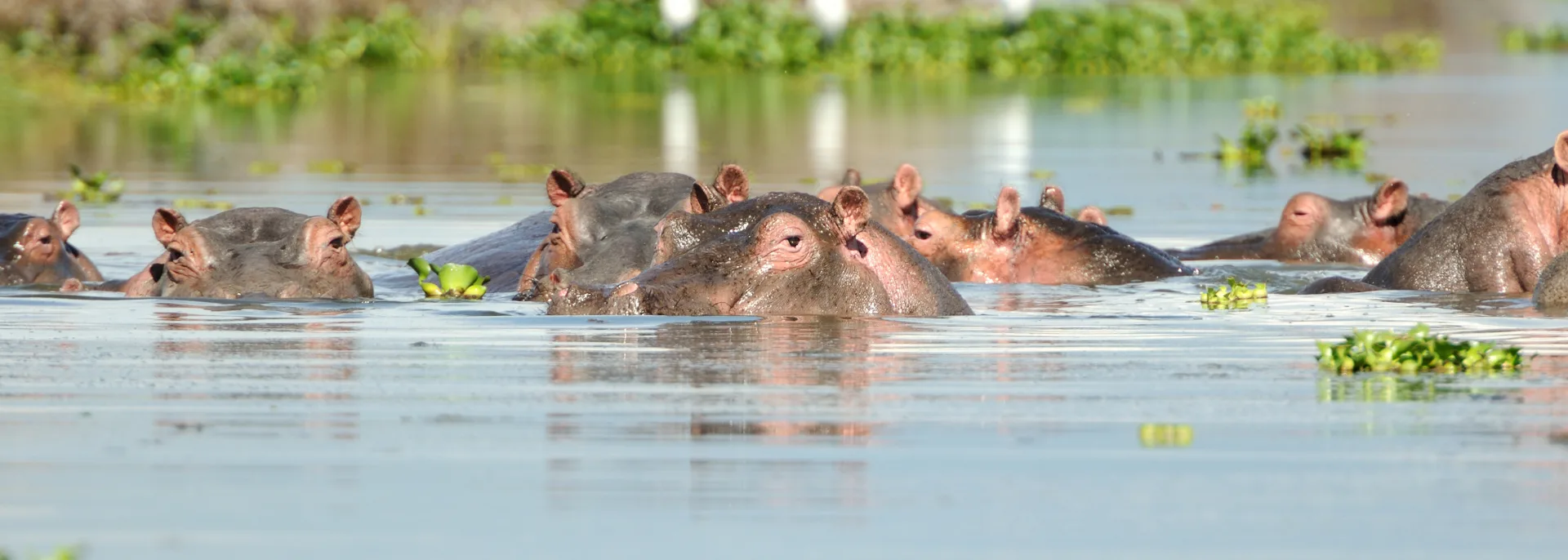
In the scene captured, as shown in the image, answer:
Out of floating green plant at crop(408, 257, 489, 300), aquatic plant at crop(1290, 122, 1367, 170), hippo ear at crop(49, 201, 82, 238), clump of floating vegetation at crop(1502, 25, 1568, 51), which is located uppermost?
clump of floating vegetation at crop(1502, 25, 1568, 51)

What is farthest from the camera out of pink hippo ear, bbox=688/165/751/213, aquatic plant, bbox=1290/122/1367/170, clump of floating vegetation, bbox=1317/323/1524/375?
aquatic plant, bbox=1290/122/1367/170

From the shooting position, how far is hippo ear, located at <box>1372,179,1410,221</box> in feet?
36.1

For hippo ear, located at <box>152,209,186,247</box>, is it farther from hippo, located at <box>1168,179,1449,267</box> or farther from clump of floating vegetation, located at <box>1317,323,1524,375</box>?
hippo, located at <box>1168,179,1449,267</box>

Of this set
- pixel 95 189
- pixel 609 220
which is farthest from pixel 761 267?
pixel 95 189

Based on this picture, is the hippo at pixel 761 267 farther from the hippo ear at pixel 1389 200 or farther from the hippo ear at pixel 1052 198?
the hippo ear at pixel 1389 200

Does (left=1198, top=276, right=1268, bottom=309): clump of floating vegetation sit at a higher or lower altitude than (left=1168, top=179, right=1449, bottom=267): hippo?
lower

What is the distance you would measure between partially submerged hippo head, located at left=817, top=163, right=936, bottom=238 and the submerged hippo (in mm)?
1259

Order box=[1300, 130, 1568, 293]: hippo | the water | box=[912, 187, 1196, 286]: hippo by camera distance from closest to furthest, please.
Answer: the water → box=[1300, 130, 1568, 293]: hippo → box=[912, 187, 1196, 286]: hippo

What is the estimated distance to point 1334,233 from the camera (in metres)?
11.7

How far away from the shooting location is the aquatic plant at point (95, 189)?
47.2ft

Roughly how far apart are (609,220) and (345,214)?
3.28 ft

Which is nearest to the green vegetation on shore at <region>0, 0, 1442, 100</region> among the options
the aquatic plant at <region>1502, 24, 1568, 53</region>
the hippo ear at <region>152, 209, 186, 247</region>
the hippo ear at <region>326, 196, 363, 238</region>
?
the aquatic plant at <region>1502, 24, 1568, 53</region>

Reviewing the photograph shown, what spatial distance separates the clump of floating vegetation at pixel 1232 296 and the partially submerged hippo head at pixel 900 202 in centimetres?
177

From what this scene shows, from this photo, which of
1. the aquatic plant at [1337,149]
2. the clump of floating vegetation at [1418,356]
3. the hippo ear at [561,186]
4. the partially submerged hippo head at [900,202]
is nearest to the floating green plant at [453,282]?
the hippo ear at [561,186]
